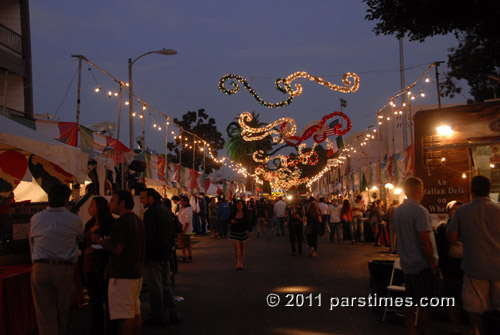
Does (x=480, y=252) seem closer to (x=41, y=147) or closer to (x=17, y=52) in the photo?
(x=41, y=147)

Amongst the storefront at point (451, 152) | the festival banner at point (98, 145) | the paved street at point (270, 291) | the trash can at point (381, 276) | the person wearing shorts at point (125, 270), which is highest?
the festival banner at point (98, 145)

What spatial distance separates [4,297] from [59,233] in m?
1.25

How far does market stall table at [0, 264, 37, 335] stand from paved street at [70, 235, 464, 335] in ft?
2.46

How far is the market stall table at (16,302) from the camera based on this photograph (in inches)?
235

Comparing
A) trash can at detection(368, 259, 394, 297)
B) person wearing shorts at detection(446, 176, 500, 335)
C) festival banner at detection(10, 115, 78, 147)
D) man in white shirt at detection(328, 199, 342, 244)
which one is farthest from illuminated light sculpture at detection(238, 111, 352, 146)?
person wearing shorts at detection(446, 176, 500, 335)

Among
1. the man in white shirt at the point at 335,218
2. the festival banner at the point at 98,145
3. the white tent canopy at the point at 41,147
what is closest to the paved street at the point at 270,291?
the white tent canopy at the point at 41,147

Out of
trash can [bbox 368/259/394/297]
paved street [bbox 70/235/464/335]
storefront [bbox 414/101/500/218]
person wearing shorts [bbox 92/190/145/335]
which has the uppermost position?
storefront [bbox 414/101/500/218]

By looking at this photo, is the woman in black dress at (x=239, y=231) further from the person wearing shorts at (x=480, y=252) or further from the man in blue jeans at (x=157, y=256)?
the person wearing shorts at (x=480, y=252)

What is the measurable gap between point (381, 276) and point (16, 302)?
519cm

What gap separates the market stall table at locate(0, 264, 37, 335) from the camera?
5977mm

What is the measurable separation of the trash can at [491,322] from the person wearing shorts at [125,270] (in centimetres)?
360

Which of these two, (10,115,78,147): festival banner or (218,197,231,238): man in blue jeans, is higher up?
(10,115,78,147): festival banner

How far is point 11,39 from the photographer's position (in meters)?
19.8

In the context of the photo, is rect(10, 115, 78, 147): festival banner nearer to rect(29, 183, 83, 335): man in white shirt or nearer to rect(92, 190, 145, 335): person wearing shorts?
rect(29, 183, 83, 335): man in white shirt
